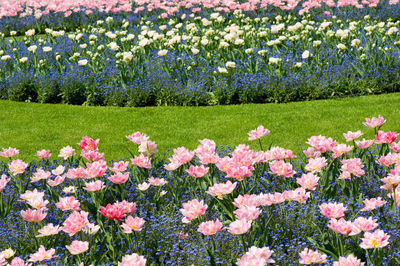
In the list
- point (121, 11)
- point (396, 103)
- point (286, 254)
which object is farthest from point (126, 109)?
point (121, 11)

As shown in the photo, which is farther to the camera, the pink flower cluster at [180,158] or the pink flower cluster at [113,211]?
the pink flower cluster at [180,158]

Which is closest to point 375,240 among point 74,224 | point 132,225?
point 132,225

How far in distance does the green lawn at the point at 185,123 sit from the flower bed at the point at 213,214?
2.13 metres

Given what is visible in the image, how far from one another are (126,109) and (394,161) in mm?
5111

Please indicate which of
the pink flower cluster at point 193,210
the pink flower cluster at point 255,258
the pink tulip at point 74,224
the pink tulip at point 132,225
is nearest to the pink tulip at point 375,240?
the pink flower cluster at point 255,258

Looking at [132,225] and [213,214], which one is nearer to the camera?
[132,225]

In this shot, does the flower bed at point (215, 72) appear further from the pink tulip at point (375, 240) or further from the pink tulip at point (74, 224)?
the pink tulip at point (375, 240)

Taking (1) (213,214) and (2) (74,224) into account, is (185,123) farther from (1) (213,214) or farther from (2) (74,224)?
(2) (74,224)

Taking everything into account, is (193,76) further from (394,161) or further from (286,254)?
(286,254)

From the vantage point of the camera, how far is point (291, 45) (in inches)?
403

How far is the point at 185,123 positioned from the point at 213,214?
3830 mm

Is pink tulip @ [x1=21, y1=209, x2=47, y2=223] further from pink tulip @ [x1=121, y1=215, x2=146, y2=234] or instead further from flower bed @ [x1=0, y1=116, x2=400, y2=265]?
pink tulip @ [x1=121, y1=215, x2=146, y2=234]

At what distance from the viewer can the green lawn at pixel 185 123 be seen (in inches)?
291

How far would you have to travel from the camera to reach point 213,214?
4.32 m
